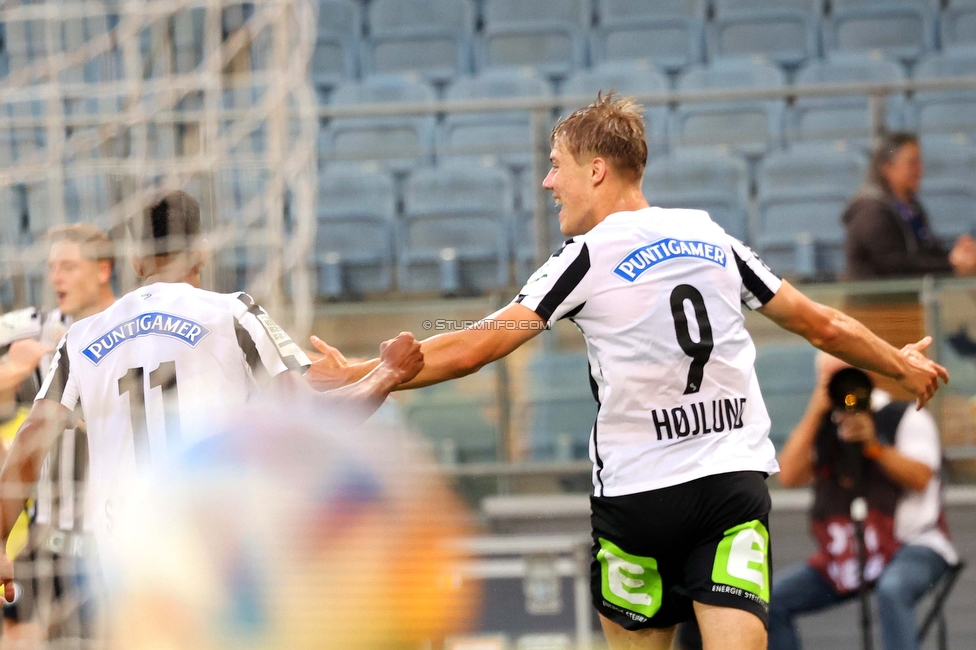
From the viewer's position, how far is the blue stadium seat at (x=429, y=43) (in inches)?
372

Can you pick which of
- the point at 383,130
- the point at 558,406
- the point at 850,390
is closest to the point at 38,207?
the point at 383,130

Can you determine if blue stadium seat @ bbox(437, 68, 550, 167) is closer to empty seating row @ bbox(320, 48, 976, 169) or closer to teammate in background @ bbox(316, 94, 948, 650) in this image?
empty seating row @ bbox(320, 48, 976, 169)

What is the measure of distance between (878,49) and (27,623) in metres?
7.55

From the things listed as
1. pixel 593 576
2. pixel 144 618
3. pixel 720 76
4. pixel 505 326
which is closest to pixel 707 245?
pixel 505 326

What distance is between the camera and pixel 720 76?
8680 millimetres

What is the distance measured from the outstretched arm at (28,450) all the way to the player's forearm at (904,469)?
353cm

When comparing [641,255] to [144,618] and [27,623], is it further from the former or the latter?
[27,623]

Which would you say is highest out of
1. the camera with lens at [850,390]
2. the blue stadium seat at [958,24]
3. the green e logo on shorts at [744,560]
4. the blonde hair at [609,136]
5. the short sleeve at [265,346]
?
the blue stadium seat at [958,24]

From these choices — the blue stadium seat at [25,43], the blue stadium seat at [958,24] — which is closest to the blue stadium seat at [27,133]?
the blue stadium seat at [25,43]

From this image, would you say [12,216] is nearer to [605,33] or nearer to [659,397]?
[605,33]

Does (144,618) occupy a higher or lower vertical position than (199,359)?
lower

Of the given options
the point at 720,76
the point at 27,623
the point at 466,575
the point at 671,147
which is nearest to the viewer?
the point at 27,623

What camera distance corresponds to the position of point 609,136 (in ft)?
10.8

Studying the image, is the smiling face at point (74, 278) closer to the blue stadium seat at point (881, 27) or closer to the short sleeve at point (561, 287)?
the short sleeve at point (561, 287)
